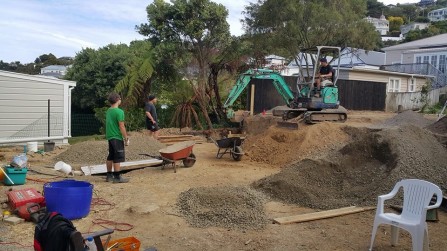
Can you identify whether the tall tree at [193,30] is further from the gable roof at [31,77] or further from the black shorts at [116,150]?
the black shorts at [116,150]

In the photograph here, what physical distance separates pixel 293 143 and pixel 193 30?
7571 mm

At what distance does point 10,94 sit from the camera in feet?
46.6

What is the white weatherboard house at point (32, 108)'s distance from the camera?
14125 millimetres

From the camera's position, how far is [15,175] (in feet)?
26.7

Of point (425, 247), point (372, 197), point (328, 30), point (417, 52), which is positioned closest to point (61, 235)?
point (425, 247)

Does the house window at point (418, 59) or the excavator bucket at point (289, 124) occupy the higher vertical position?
the house window at point (418, 59)

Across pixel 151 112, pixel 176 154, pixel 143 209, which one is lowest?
pixel 143 209

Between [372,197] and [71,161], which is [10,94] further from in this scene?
[372,197]

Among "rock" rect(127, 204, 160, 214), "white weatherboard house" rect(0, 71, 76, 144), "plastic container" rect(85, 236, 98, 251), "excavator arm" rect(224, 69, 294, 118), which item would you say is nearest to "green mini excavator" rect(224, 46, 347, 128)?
"excavator arm" rect(224, 69, 294, 118)

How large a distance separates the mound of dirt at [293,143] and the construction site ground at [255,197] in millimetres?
314

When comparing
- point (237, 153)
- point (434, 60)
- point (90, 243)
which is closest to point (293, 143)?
point (237, 153)

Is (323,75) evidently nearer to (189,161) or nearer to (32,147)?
(189,161)

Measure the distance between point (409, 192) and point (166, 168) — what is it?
20.9 ft

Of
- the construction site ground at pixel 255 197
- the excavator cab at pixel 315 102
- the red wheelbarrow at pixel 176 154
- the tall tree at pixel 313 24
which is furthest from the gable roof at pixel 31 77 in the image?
the tall tree at pixel 313 24
